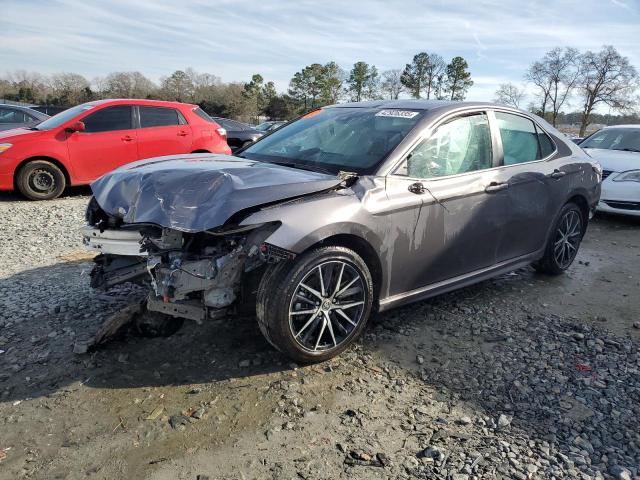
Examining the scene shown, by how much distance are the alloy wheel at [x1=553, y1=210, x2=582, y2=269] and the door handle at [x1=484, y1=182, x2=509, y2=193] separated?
3.89ft

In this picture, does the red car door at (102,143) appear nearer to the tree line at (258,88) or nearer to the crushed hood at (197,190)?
the crushed hood at (197,190)

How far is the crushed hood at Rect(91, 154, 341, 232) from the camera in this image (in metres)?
2.78

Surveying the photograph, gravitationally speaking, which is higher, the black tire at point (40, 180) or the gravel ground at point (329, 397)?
the black tire at point (40, 180)

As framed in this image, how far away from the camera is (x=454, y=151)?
3746mm

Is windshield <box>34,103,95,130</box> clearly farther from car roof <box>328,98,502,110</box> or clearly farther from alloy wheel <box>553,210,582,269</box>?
alloy wheel <box>553,210,582,269</box>

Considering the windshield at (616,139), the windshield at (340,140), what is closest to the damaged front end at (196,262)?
the windshield at (340,140)

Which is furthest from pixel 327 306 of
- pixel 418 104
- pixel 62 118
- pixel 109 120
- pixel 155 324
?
pixel 62 118

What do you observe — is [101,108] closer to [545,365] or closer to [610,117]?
[545,365]

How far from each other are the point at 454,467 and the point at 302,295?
1229mm

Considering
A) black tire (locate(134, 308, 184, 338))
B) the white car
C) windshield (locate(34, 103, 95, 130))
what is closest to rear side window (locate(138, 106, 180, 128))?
windshield (locate(34, 103, 95, 130))

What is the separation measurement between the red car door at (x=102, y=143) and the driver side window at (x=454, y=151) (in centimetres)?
626

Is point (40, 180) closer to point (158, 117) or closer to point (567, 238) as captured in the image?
point (158, 117)

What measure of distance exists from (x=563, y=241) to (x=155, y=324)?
395cm

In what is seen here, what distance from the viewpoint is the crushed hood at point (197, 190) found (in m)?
2.78
